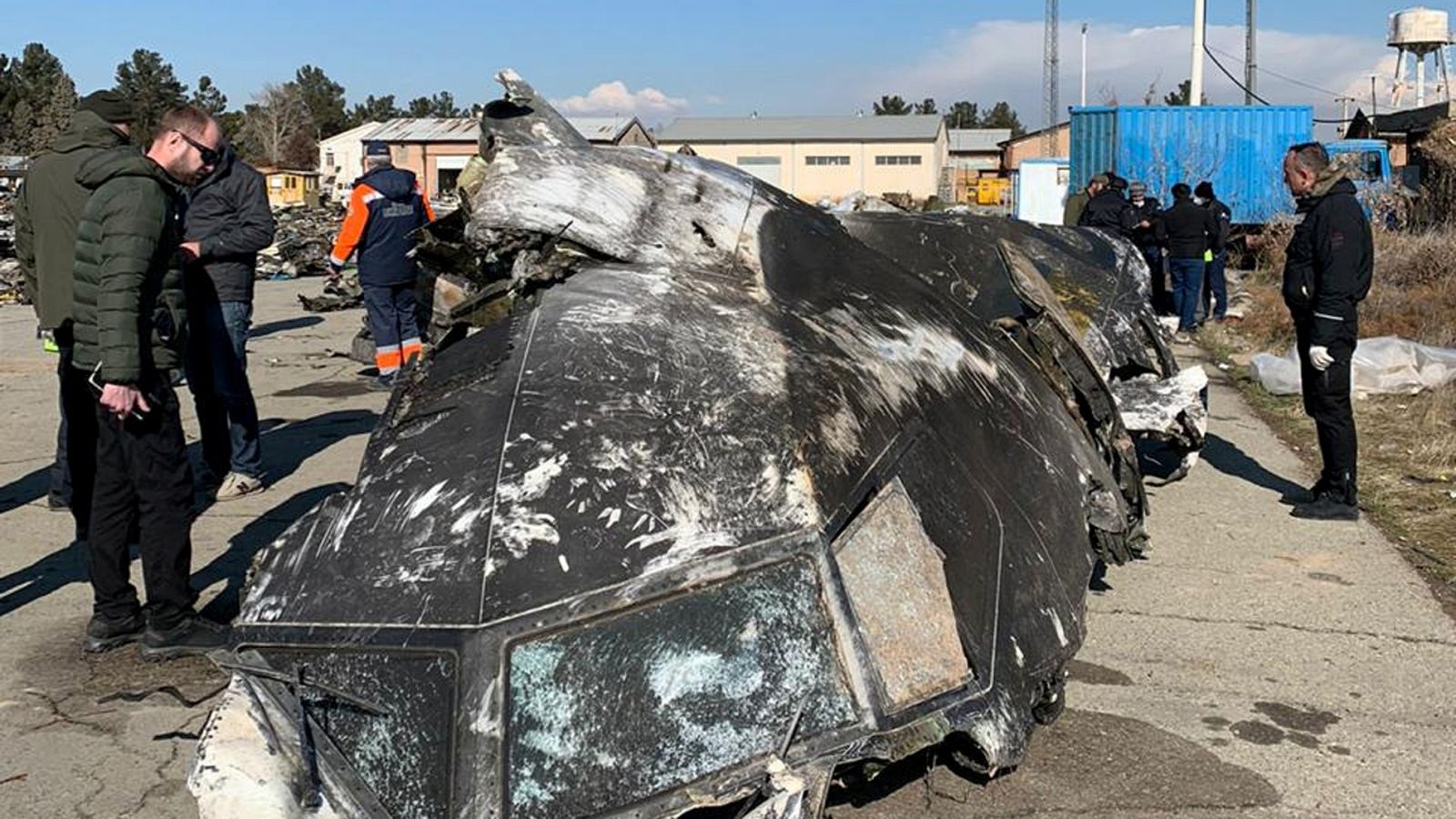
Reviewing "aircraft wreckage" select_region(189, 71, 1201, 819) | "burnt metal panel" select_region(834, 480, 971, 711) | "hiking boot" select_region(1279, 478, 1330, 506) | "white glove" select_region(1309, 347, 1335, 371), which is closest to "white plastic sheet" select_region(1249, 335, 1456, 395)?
"hiking boot" select_region(1279, 478, 1330, 506)

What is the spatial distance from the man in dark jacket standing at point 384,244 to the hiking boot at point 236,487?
2.26 metres

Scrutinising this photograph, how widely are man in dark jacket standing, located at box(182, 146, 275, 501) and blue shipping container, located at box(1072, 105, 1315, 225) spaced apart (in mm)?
19881

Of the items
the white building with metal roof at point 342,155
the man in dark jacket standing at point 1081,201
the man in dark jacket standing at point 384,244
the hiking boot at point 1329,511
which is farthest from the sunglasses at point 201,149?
the white building with metal roof at point 342,155

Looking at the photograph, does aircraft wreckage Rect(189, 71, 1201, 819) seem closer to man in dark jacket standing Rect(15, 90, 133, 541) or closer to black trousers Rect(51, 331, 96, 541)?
man in dark jacket standing Rect(15, 90, 133, 541)

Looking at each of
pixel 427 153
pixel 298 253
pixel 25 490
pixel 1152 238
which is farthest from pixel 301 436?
pixel 427 153

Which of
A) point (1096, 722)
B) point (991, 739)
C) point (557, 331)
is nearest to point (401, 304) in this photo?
point (557, 331)

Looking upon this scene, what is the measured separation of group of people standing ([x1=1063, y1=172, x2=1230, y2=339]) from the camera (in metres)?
14.0

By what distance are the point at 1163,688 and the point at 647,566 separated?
94.4 inches

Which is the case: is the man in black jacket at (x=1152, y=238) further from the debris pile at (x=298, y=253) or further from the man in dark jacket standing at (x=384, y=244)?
the debris pile at (x=298, y=253)

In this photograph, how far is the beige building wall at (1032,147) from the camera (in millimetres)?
58281

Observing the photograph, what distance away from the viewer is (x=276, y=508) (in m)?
6.70

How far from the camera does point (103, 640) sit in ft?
15.4

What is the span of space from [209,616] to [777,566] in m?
3.11

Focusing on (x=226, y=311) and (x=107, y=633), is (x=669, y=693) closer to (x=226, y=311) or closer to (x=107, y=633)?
(x=107, y=633)
